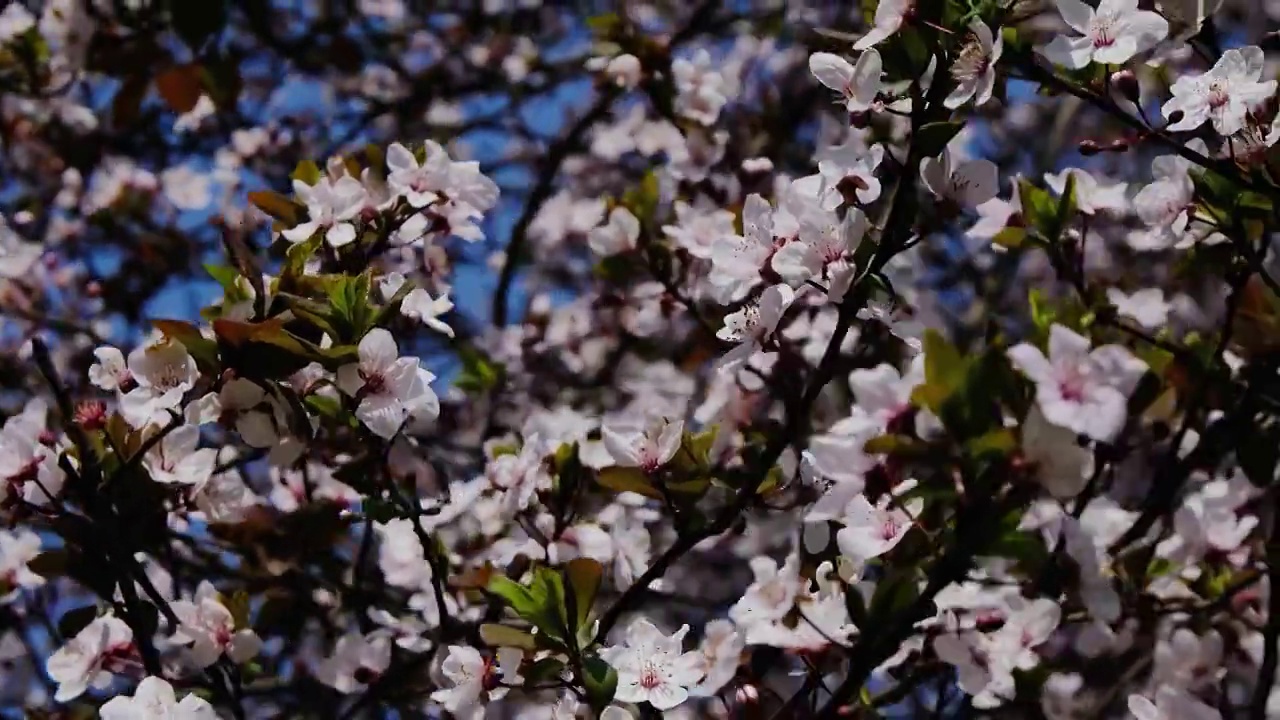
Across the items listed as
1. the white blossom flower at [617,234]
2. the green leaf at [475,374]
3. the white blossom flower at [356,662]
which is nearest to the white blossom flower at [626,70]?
the white blossom flower at [617,234]

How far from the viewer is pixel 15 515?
4.75 feet

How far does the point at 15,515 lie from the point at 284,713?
0.76 meters

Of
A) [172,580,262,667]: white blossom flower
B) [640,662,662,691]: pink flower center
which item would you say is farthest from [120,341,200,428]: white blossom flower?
[640,662,662,691]: pink flower center

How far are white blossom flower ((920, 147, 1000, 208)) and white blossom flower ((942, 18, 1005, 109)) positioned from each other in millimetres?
107

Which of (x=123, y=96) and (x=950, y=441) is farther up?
(x=950, y=441)

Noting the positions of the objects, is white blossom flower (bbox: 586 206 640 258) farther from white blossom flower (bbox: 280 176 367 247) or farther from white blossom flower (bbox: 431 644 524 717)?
white blossom flower (bbox: 431 644 524 717)

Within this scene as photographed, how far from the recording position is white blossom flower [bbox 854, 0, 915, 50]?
4.05ft

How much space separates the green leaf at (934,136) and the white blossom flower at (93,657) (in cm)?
110

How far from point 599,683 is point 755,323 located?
1.38 feet

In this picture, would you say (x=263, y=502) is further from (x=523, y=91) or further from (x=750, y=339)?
(x=523, y=91)

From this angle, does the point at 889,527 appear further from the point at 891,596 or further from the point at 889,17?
the point at 889,17

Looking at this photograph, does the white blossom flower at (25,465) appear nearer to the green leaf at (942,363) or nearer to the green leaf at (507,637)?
→ the green leaf at (507,637)

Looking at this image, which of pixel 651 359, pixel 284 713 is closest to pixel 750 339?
pixel 284 713

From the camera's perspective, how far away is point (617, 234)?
6.32 feet
